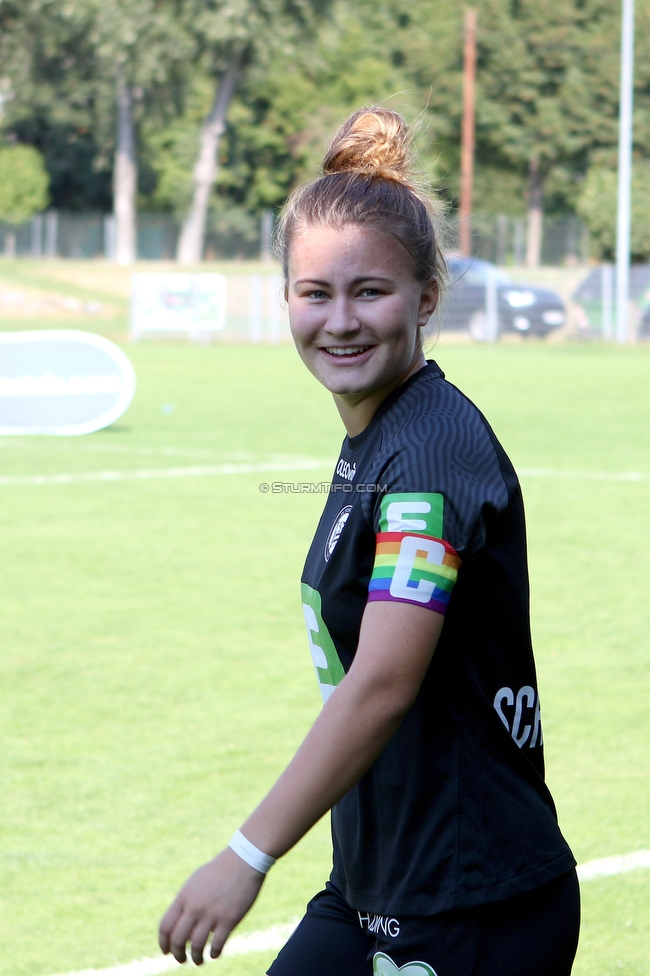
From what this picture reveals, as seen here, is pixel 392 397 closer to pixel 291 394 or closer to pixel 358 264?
pixel 358 264

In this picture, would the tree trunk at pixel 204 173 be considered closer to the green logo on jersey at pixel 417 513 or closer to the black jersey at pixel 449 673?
the black jersey at pixel 449 673

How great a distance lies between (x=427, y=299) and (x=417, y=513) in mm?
459

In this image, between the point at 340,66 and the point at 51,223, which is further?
the point at 340,66

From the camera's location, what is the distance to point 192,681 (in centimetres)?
610

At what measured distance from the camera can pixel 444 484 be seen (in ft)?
5.99

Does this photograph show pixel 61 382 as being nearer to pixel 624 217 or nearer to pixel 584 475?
pixel 584 475

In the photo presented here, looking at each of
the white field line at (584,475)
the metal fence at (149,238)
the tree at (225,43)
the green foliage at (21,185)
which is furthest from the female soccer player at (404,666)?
the green foliage at (21,185)

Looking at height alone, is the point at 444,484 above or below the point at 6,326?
above

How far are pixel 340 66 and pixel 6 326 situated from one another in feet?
121

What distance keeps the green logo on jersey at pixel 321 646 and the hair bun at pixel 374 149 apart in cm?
68

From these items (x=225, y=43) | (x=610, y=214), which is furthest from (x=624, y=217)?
(x=225, y=43)

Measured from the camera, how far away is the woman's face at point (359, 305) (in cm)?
202

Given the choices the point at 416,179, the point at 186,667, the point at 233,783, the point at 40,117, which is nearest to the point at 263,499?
the point at 186,667

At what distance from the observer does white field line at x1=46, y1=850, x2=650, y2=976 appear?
3438 mm
